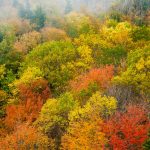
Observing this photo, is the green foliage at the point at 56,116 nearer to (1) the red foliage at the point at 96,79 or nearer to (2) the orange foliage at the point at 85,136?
(2) the orange foliage at the point at 85,136

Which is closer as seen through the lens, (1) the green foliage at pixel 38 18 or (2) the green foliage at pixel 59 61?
(2) the green foliage at pixel 59 61

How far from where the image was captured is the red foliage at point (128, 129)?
177ft

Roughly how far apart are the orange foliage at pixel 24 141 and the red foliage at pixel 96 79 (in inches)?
404

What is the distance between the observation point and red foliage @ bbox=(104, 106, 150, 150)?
53875mm

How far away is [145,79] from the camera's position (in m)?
62.4

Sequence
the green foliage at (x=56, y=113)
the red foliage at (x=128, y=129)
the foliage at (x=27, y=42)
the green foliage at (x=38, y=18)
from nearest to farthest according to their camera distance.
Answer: the red foliage at (x=128, y=129), the green foliage at (x=56, y=113), the foliage at (x=27, y=42), the green foliage at (x=38, y=18)

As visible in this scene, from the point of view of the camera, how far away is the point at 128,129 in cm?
5444

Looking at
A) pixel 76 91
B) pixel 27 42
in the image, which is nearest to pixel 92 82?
pixel 76 91

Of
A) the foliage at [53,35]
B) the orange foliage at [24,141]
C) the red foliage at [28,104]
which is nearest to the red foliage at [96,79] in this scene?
the red foliage at [28,104]

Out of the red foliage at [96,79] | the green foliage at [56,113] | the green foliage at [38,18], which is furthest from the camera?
the green foliage at [38,18]

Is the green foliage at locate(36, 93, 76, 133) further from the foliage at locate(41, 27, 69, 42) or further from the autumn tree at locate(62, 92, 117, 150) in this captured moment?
the foliage at locate(41, 27, 69, 42)

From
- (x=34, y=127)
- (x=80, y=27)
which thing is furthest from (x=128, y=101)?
(x=80, y=27)

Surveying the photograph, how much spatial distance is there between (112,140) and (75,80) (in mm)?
20351

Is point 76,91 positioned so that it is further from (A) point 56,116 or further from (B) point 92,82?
(A) point 56,116
